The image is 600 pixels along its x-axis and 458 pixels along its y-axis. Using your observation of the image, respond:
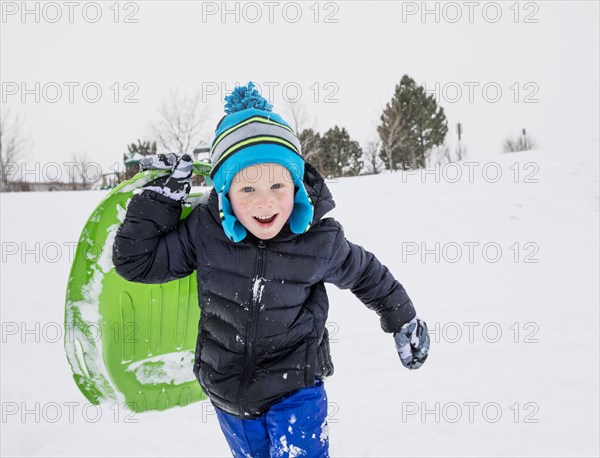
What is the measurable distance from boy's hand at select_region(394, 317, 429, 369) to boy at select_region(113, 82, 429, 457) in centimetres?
38

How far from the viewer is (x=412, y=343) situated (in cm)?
200

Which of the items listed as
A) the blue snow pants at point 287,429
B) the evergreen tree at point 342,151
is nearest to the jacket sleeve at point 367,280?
the blue snow pants at point 287,429

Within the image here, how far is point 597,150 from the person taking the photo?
1389 cm

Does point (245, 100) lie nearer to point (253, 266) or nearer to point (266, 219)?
point (266, 219)

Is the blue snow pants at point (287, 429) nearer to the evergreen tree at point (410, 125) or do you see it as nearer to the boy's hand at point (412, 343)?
the boy's hand at point (412, 343)

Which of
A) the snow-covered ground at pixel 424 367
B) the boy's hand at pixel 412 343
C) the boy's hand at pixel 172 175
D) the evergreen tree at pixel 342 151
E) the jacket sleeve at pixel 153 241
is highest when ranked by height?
the evergreen tree at pixel 342 151

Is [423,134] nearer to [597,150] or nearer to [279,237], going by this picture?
[597,150]

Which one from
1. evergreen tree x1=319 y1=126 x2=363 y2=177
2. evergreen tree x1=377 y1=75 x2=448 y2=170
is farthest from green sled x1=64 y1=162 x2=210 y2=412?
evergreen tree x1=319 y1=126 x2=363 y2=177

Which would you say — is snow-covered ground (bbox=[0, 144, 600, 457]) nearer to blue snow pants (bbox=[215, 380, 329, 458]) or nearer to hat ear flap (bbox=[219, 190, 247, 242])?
blue snow pants (bbox=[215, 380, 329, 458])

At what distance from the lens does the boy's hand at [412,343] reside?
1.98 m

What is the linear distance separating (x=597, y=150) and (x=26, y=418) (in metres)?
15.4

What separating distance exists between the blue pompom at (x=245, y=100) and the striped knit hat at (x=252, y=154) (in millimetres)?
39

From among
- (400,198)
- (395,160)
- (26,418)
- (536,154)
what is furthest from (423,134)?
(26,418)

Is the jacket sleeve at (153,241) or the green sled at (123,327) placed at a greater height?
the jacket sleeve at (153,241)
